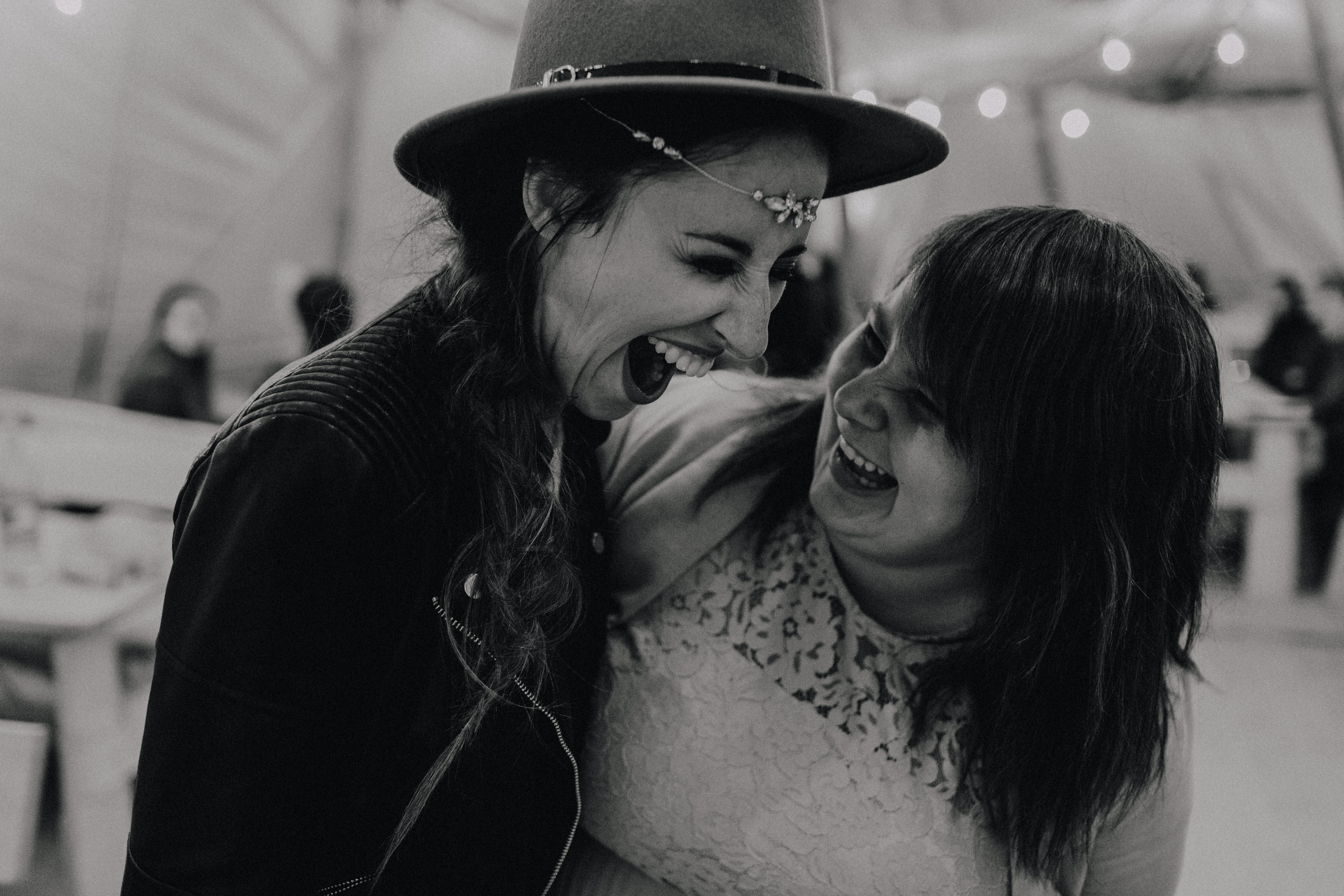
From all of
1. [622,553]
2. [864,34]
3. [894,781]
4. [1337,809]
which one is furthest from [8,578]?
[864,34]

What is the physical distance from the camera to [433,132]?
0.91 metres

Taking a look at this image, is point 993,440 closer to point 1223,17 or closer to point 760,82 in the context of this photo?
point 760,82

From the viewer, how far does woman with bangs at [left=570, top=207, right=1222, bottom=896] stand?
1104mm

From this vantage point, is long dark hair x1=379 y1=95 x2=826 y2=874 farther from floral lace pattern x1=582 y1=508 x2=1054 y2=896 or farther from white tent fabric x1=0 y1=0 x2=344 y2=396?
white tent fabric x1=0 y1=0 x2=344 y2=396

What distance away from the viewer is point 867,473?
1179 millimetres

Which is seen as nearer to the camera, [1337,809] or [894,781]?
[894,781]

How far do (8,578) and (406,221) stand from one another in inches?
68.3

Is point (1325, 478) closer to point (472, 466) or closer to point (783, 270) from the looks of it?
point (783, 270)

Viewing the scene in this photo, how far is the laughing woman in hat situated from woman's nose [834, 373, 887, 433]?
19 centimetres

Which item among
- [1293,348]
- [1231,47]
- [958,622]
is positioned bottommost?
[1293,348]

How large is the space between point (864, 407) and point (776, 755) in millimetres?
434

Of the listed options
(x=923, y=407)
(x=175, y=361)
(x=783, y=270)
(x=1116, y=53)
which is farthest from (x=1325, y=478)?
→ (x=175, y=361)

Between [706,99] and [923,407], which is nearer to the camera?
[706,99]

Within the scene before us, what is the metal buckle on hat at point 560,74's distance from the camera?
2.88ft
